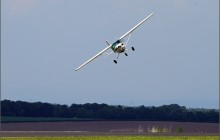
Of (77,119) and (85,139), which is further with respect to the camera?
(77,119)

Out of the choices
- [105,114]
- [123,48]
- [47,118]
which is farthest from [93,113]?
[123,48]

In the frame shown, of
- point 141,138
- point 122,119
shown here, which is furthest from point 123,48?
point 122,119

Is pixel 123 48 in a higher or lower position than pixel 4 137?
higher

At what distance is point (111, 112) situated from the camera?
134500 mm

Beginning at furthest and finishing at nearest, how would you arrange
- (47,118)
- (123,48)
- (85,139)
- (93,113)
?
(93,113)
(47,118)
(123,48)
(85,139)

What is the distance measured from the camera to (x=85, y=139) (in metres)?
72.5

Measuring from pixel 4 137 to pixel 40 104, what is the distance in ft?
195

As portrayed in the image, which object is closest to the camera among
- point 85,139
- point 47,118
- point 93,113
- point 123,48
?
point 85,139

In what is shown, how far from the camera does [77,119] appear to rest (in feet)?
424

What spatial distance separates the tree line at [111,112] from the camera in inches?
5123

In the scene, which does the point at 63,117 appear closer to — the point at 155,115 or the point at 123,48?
the point at 155,115

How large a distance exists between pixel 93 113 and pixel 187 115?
14.8m

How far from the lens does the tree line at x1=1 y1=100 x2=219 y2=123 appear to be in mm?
130125

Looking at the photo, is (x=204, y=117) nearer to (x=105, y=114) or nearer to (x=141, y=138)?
(x=105, y=114)
